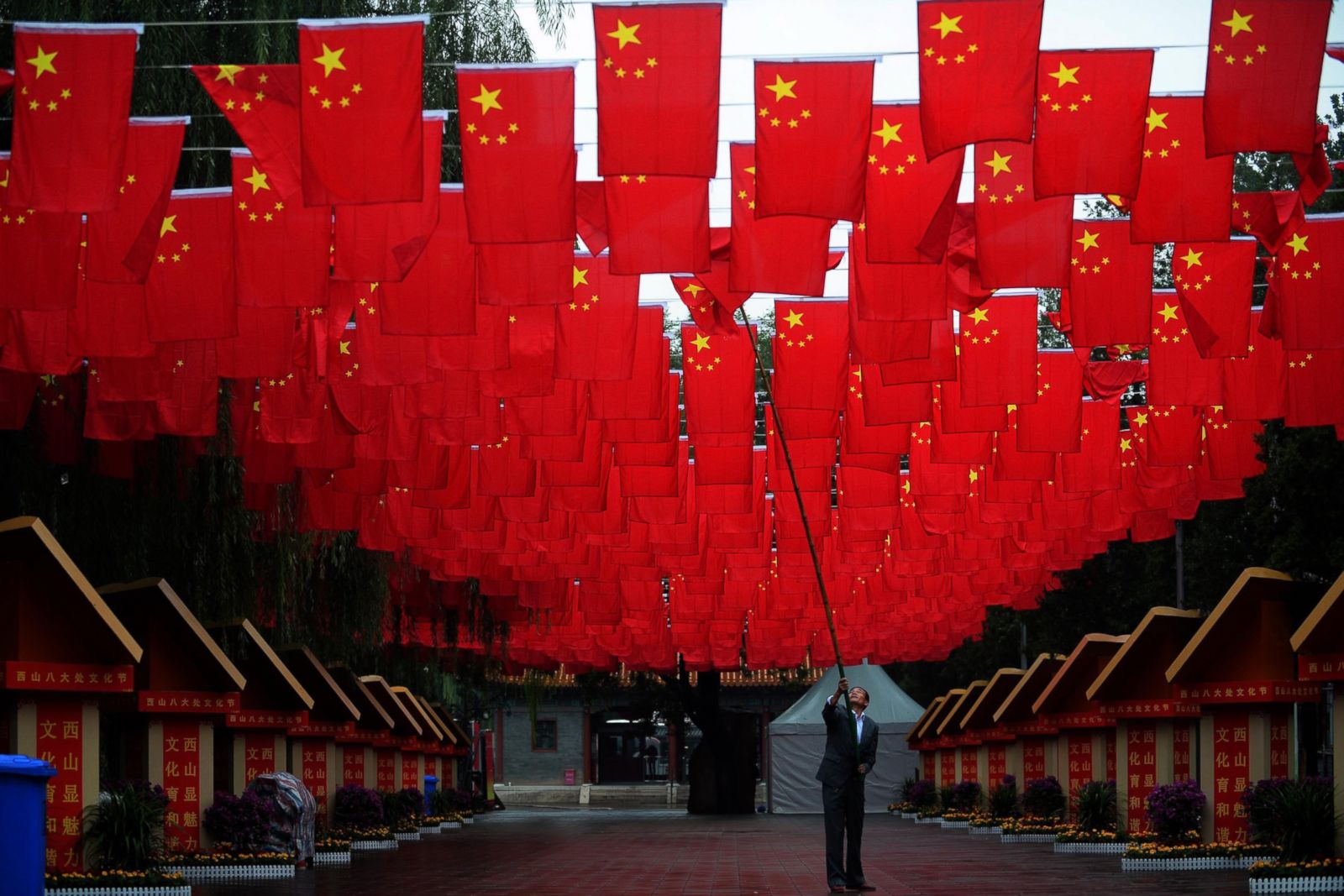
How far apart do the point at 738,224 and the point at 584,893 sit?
22.6ft

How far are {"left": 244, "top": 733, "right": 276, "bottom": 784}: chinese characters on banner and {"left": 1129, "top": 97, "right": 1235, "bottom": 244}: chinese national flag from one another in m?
14.3

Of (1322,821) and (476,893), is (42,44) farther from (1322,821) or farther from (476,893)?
(1322,821)

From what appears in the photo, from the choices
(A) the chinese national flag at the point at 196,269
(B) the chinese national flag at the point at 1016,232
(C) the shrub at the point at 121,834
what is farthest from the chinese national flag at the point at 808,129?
(C) the shrub at the point at 121,834

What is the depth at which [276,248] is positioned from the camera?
12617 millimetres

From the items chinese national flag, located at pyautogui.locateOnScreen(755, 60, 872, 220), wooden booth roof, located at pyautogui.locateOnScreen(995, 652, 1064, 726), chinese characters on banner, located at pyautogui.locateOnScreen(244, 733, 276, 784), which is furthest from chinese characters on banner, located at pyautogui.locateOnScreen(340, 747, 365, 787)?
chinese national flag, located at pyautogui.locateOnScreen(755, 60, 872, 220)

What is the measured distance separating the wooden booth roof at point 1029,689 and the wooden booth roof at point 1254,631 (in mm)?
11644

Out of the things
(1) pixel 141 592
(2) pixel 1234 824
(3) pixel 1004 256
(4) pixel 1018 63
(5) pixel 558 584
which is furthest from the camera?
(5) pixel 558 584

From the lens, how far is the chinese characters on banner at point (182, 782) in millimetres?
19047

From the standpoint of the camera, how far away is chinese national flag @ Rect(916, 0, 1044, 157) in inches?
425

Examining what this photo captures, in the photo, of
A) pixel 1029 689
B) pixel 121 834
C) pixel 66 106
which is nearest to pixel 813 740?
pixel 1029 689

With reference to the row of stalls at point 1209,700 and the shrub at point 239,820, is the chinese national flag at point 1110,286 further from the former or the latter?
the shrub at point 239,820

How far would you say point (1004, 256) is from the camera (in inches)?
492

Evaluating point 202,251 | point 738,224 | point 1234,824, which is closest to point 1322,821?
point 1234,824

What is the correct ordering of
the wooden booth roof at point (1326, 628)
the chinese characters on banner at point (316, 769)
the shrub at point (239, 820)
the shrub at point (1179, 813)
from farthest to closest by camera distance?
the chinese characters on banner at point (316, 769), the shrub at point (1179, 813), the shrub at point (239, 820), the wooden booth roof at point (1326, 628)
